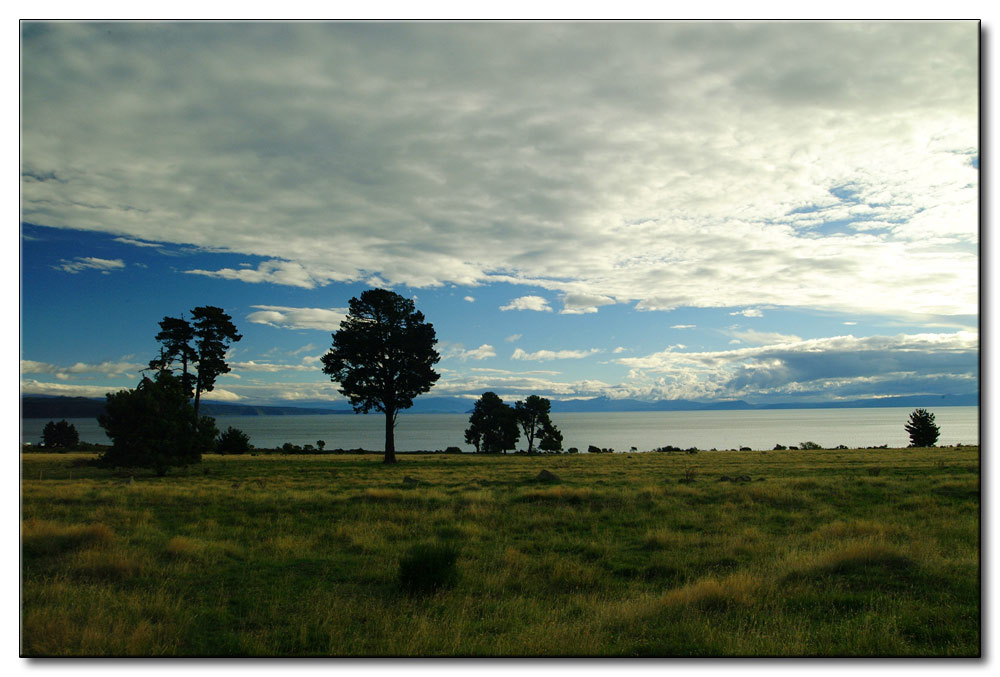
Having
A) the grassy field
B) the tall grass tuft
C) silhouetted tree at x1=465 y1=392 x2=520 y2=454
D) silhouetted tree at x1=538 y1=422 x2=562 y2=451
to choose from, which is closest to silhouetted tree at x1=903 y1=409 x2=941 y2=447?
silhouetted tree at x1=538 y1=422 x2=562 y2=451

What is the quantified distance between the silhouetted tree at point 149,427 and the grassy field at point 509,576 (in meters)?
8.25

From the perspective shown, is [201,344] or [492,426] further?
[492,426]

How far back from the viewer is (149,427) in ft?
87.4

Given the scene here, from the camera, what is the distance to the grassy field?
6.62 metres

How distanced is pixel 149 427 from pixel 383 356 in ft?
55.4

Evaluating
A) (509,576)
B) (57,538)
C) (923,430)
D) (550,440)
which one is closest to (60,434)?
(550,440)

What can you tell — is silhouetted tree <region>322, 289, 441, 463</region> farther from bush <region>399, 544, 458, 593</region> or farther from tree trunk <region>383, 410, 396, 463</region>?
bush <region>399, 544, 458, 593</region>

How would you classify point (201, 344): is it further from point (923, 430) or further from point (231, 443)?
point (923, 430)

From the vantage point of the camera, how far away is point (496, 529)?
46.0 ft

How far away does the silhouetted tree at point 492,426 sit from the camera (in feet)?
240

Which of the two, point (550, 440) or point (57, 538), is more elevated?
point (57, 538)

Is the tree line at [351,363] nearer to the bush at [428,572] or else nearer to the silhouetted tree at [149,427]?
the silhouetted tree at [149,427]

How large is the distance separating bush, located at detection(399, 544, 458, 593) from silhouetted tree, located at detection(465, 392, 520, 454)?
210 feet

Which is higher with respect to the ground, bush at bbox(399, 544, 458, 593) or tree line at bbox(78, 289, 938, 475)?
tree line at bbox(78, 289, 938, 475)
